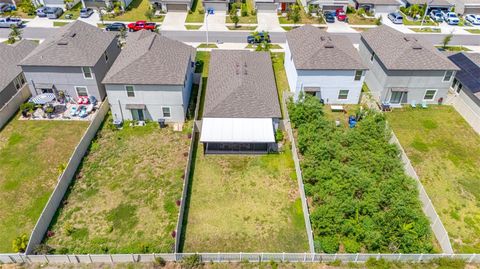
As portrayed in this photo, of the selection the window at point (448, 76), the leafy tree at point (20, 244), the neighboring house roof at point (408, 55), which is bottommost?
the leafy tree at point (20, 244)

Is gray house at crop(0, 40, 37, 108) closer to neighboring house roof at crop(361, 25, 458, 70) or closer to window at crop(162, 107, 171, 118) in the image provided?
window at crop(162, 107, 171, 118)

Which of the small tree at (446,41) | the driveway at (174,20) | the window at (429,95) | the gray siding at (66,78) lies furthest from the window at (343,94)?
the driveway at (174,20)

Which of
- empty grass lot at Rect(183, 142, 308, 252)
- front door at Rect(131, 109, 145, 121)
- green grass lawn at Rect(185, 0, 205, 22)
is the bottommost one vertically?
empty grass lot at Rect(183, 142, 308, 252)

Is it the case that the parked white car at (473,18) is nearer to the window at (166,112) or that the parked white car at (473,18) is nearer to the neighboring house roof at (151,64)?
the neighboring house roof at (151,64)

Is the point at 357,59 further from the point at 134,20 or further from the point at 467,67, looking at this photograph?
the point at 134,20

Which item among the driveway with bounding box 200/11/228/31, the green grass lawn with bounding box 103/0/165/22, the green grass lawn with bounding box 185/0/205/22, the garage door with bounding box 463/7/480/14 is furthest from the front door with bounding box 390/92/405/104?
the green grass lawn with bounding box 103/0/165/22

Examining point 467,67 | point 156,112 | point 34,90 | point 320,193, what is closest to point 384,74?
point 467,67

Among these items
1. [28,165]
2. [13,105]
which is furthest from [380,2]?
[28,165]

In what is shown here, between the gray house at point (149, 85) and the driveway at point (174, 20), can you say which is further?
the driveway at point (174, 20)
